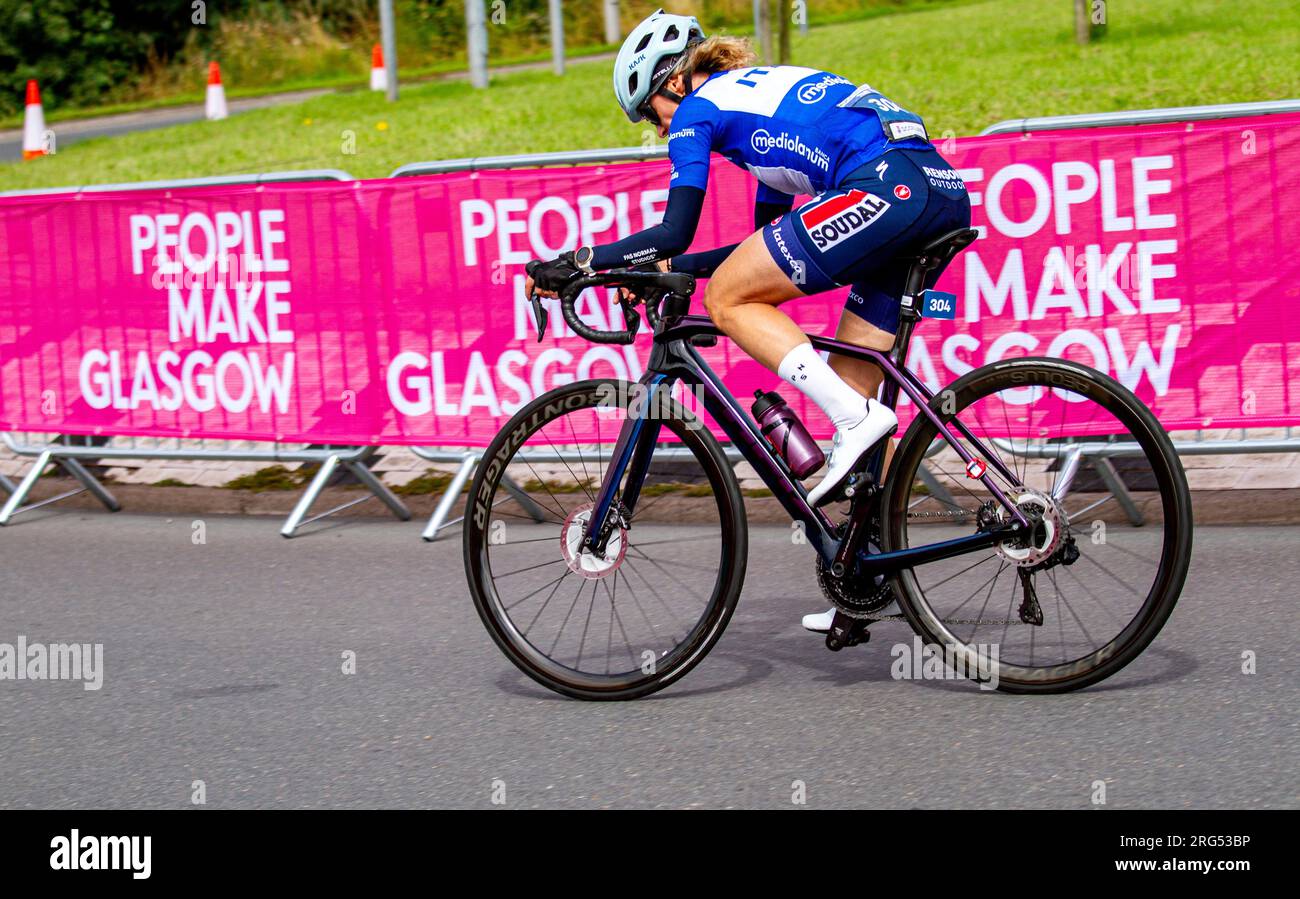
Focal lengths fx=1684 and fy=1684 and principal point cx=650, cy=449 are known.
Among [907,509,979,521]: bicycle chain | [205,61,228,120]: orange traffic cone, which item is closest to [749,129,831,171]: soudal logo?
[907,509,979,521]: bicycle chain

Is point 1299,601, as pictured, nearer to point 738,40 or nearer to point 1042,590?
point 1042,590

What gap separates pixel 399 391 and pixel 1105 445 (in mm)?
3142

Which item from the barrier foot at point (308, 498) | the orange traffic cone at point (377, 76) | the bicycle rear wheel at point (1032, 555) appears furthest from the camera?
the orange traffic cone at point (377, 76)

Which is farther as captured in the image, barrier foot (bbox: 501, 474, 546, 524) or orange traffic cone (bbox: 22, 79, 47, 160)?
orange traffic cone (bbox: 22, 79, 47, 160)

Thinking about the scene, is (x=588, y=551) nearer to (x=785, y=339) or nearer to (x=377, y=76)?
(x=785, y=339)

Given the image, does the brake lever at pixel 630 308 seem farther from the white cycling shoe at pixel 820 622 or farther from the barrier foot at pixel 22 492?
the barrier foot at pixel 22 492

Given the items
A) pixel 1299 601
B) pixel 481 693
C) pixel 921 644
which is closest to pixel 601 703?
pixel 481 693

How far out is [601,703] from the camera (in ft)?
15.6

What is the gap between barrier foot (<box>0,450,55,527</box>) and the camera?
817 cm

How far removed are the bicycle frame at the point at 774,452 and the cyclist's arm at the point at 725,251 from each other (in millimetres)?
148

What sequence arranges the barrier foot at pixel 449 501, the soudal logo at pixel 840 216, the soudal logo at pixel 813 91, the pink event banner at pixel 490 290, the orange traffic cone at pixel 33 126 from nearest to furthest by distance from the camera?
the soudal logo at pixel 840 216 → the soudal logo at pixel 813 91 → the pink event banner at pixel 490 290 → the barrier foot at pixel 449 501 → the orange traffic cone at pixel 33 126

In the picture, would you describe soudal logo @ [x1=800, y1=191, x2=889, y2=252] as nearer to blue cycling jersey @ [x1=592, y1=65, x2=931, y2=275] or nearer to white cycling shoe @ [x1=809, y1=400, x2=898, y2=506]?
blue cycling jersey @ [x1=592, y1=65, x2=931, y2=275]

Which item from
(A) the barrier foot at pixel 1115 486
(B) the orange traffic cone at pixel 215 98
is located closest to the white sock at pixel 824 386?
(A) the barrier foot at pixel 1115 486

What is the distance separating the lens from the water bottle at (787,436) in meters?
4.56
